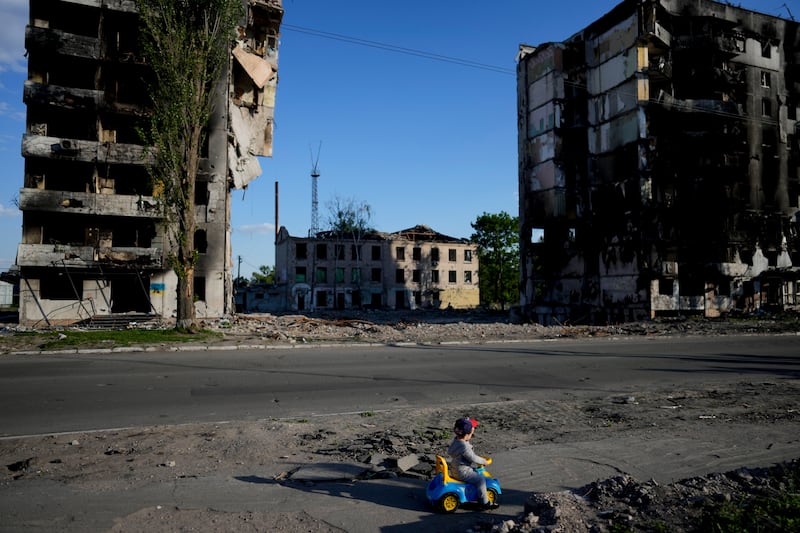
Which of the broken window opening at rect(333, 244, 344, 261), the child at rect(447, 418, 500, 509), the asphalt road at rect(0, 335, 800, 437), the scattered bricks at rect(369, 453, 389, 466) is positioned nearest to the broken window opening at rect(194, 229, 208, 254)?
A: the asphalt road at rect(0, 335, 800, 437)

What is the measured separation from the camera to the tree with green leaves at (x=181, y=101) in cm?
2225

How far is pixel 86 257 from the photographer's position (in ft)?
99.3

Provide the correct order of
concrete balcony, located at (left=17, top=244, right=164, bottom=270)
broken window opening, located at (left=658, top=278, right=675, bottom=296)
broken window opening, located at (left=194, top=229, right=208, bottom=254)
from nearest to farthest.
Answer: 1. concrete balcony, located at (left=17, top=244, right=164, bottom=270)
2. broken window opening, located at (left=194, top=229, right=208, bottom=254)
3. broken window opening, located at (left=658, top=278, right=675, bottom=296)

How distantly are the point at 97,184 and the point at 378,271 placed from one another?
1636 inches

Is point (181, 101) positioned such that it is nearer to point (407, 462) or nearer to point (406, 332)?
point (406, 332)

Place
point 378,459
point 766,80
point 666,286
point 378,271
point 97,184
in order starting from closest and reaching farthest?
point 378,459 < point 97,184 < point 666,286 < point 766,80 < point 378,271

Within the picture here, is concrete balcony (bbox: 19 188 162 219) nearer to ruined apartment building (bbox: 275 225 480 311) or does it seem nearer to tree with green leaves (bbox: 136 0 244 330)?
tree with green leaves (bbox: 136 0 244 330)

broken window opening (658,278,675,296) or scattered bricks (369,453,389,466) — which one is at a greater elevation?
broken window opening (658,278,675,296)

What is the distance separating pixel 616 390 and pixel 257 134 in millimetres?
34202

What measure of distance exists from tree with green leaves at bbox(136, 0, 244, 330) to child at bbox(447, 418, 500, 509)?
19.5 m

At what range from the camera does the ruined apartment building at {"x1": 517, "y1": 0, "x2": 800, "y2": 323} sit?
4053 cm

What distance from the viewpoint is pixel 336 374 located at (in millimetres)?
11945

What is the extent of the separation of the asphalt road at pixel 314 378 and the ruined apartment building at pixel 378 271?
49.2 meters

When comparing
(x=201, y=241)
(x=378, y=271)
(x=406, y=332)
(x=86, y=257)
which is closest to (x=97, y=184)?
(x=86, y=257)
